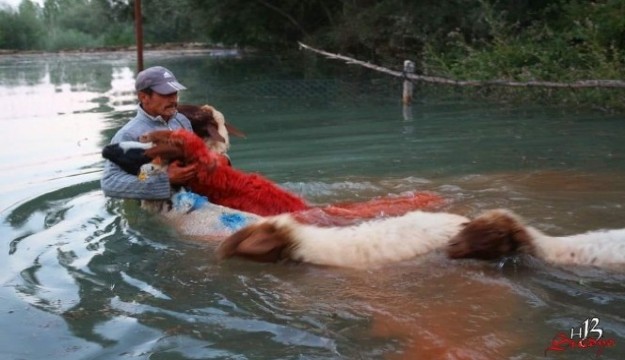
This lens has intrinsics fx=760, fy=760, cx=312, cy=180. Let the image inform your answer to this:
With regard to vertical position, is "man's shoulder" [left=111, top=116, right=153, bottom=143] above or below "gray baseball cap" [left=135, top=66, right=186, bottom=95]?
below

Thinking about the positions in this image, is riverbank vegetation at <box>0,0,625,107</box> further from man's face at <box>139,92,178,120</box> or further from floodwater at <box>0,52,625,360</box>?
man's face at <box>139,92,178,120</box>

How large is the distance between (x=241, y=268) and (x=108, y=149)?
1607 mm

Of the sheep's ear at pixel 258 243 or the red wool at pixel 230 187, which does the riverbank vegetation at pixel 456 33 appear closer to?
the red wool at pixel 230 187

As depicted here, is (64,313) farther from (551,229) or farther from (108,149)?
(551,229)

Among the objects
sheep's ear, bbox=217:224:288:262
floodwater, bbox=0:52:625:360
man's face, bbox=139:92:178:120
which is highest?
man's face, bbox=139:92:178:120

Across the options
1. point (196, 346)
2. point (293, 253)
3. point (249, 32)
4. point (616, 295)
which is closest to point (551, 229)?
point (616, 295)

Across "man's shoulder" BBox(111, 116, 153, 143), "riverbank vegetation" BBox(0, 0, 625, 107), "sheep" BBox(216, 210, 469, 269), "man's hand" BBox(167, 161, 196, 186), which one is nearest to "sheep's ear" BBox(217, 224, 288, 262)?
"sheep" BBox(216, 210, 469, 269)

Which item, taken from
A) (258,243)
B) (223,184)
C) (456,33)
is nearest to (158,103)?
(223,184)

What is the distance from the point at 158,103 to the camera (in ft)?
18.4

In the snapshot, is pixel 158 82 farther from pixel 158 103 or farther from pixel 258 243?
pixel 258 243

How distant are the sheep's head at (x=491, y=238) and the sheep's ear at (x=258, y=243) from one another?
3.00 ft

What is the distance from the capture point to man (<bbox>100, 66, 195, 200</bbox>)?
17.0 ft

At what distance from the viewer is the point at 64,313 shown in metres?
3.87

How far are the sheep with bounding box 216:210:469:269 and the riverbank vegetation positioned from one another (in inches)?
305
